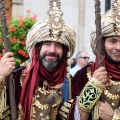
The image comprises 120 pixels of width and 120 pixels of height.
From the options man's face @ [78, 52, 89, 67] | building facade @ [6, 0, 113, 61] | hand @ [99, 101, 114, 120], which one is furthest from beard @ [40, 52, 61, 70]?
building facade @ [6, 0, 113, 61]

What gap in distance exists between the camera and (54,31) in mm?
4562

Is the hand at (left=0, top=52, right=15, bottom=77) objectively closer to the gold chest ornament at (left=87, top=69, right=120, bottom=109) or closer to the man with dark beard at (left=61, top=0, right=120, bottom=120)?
the man with dark beard at (left=61, top=0, right=120, bottom=120)

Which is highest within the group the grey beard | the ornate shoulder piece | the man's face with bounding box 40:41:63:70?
the man's face with bounding box 40:41:63:70

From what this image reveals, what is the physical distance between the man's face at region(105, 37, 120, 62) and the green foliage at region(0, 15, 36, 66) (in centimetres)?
422

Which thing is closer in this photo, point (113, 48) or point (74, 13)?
point (113, 48)

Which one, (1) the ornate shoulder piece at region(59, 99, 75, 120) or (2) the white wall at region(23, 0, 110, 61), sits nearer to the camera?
(1) the ornate shoulder piece at region(59, 99, 75, 120)

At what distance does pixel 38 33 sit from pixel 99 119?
107 cm

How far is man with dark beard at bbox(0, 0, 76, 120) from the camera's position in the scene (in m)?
4.41

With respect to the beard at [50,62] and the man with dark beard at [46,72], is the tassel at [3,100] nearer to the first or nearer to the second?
the man with dark beard at [46,72]

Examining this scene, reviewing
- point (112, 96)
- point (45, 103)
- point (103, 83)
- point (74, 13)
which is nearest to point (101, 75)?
point (103, 83)

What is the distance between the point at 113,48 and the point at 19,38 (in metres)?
4.65

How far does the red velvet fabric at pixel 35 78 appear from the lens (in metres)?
4.39

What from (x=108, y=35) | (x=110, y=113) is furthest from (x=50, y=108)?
(x=108, y=35)

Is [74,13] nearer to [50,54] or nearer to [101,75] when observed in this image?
[50,54]
